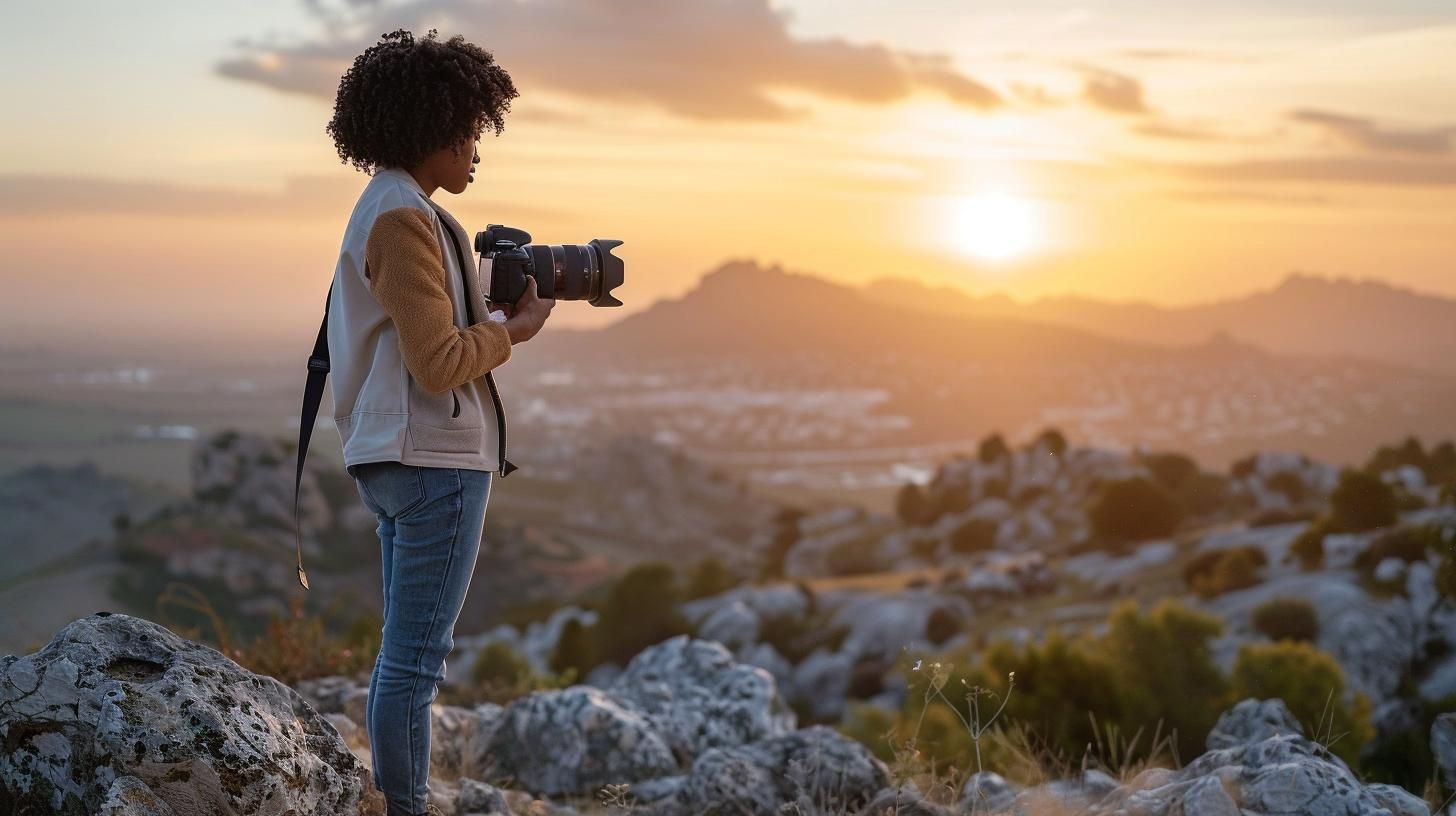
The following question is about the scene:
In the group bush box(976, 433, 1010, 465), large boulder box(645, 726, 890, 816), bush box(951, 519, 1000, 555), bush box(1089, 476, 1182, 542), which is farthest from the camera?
bush box(976, 433, 1010, 465)

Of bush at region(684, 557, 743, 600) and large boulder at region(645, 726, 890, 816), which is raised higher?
large boulder at region(645, 726, 890, 816)

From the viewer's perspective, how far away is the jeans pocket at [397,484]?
11.4 feet

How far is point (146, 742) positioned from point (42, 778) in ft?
1.19

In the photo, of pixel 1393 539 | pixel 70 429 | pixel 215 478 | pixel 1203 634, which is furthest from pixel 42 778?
pixel 70 429

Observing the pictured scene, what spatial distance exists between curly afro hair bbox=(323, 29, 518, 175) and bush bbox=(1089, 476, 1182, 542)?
7372 cm

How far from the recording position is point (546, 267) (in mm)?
3766

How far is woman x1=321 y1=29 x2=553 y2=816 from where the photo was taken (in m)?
3.34

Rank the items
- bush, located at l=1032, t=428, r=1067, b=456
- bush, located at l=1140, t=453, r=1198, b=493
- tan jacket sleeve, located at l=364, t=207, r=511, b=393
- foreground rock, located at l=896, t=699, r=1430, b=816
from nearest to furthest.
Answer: tan jacket sleeve, located at l=364, t=207, r=511, b=393 < foreground rock, located at l=896, t=699, r=1430, b=816 < bush, located at l=1140, t=453, r=1198, b=493 < bush, located at l=1032, t=428, r=1067, b=456

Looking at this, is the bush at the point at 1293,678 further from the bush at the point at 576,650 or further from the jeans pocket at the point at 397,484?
the bush at the point at 576,650

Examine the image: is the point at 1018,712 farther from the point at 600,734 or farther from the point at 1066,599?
the point at 1066,599

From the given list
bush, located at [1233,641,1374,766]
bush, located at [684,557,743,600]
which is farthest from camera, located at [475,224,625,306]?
bush, located at [684,557,743,600]

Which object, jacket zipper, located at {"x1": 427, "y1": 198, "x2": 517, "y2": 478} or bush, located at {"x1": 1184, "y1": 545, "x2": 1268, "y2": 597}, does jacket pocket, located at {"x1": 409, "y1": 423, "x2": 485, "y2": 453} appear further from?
bush, located at {"x1": 1184, "y1": 545, "x2": 1268, "y2": 597}

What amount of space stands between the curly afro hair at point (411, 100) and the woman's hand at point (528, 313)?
1.70ft

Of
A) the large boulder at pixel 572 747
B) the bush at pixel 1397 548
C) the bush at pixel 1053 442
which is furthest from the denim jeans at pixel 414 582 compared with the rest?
the bush at pixel 1053 442
